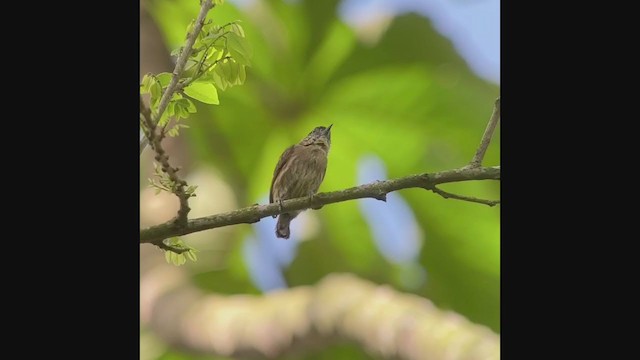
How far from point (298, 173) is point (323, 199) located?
25cm

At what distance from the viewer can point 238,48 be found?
2.80 feet

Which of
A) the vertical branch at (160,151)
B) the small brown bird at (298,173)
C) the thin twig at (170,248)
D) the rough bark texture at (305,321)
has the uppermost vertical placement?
the small brown bird at (298,173)

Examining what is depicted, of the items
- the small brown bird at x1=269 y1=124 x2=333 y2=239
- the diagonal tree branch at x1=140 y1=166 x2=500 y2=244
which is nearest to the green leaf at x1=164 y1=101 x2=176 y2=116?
the diagonal tree branch at x1=140 y1=166 x2=500 y2=244

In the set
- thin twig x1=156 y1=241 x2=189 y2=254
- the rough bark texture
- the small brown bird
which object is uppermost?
the small brown bird

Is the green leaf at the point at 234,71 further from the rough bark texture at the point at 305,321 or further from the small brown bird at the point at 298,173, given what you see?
the rough bark texture at the point at 305,321

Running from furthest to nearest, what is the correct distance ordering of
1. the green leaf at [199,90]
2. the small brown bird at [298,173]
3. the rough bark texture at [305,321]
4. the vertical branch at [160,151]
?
the rough bark texture at [305,321]
the small brown bird at [298,173]
the green leaf at [199,90]
the vertical branch at [160,151]

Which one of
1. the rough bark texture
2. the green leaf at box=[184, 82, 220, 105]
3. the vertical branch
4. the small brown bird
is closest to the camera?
the vertical branch

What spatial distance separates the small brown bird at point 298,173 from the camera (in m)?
1.18

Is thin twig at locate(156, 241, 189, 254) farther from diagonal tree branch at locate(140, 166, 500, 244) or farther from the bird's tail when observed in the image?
the bird's tail

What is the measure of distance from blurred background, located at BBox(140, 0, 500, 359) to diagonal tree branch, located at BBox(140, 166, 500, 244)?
324 mm

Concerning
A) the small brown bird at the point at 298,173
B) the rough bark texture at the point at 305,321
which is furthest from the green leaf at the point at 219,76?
the rough bark texture at the point at 305,321

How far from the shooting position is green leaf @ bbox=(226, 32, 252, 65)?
85cm

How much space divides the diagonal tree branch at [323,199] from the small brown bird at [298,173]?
181mm

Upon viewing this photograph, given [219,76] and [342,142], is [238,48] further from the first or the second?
[342,142]
